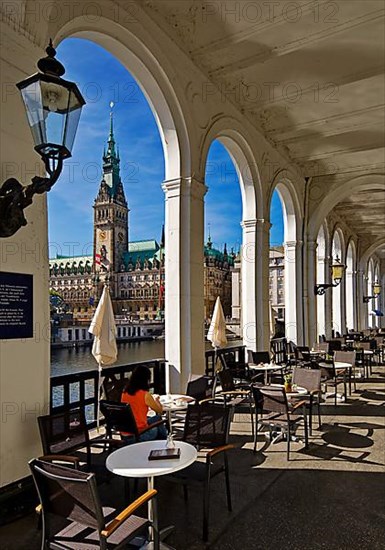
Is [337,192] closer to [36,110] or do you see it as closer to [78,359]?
[36,110]

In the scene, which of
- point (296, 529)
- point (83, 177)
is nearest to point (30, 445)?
point (296, 529)

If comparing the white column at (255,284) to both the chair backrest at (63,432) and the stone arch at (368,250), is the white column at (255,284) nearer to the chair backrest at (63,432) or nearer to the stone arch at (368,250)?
the chair backrest at (63,432)

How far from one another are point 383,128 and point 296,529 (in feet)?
29.4

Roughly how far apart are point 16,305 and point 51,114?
5.23ft

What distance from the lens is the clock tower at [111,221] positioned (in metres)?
75.4

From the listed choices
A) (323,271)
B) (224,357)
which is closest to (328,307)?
(323,271)

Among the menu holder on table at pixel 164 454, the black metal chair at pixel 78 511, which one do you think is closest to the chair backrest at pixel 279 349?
the menu holder on table at pixel 164 454

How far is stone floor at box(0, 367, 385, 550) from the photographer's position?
114 inches

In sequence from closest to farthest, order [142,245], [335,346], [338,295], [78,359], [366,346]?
[366,346]
[335,346]
[338,295]
[78,359]
[142,245]

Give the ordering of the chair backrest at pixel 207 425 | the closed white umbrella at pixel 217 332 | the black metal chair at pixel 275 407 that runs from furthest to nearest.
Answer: the closed white umbrella at pixel 217 332 → the black metal chair at pixel 275 407 → the chair backrest at pixel 207 425

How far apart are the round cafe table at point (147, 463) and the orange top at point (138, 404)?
781mm

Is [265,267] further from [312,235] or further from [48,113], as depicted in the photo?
[48,113]

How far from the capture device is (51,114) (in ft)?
8.82

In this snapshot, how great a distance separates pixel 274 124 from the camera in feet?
30.5
